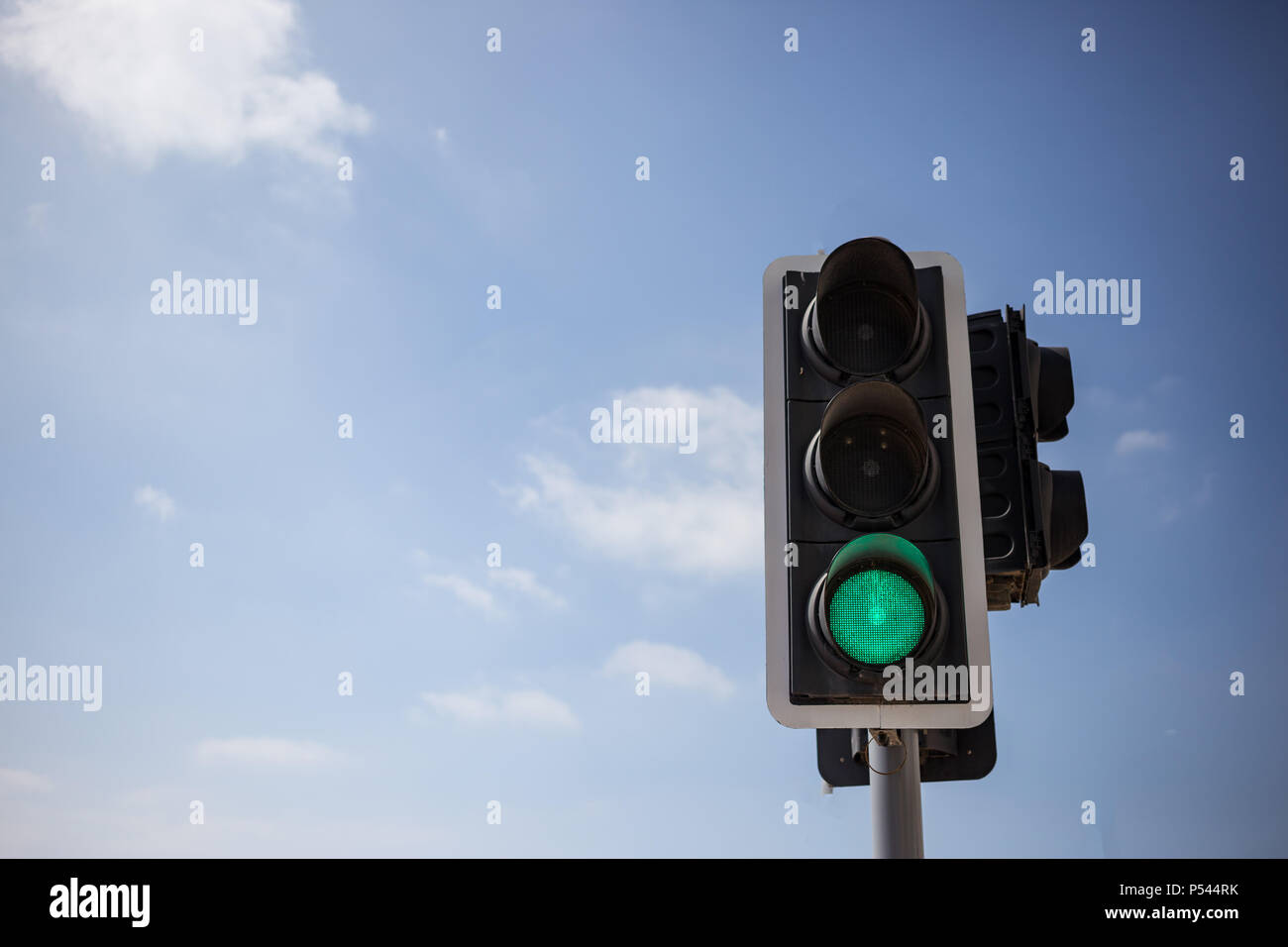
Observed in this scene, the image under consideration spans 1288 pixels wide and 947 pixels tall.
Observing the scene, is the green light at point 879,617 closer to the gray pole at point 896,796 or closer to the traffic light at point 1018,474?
the gray pole at point 896,796

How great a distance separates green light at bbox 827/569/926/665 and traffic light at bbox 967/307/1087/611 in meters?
0.61

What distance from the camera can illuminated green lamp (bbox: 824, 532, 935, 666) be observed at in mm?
2289

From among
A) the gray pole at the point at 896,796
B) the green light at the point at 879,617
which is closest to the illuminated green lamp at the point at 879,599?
the green light at the point at 879,617

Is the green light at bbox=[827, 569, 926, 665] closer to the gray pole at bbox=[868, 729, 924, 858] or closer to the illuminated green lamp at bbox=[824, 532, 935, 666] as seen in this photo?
the illuminated green lamp at bbox=[824, 532, 935, 666]

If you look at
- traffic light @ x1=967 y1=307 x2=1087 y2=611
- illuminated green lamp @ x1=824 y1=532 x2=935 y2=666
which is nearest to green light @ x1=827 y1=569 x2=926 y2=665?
illuminated green lamp @ x1=824 y1=532 x2=935 y2=666

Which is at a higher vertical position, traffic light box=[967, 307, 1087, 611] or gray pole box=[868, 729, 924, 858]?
traffic light box=[967, 307, 1087, 611]

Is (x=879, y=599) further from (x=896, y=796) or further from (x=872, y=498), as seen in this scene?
(x=896, y=796)

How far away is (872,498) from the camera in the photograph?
2496mm

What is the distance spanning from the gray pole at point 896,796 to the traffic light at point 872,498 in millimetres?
229

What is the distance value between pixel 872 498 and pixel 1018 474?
62 centimetres
